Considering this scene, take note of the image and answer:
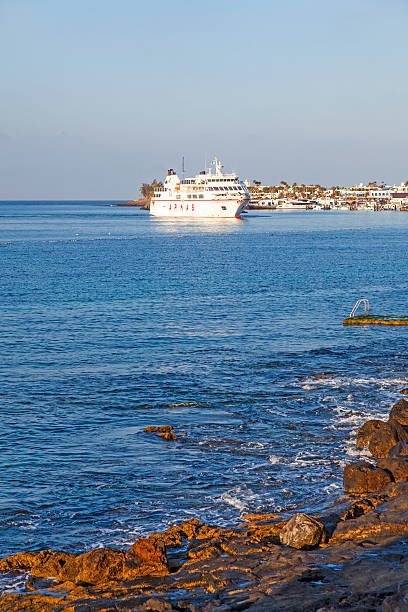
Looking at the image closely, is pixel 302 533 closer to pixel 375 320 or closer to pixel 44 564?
pixel 44 564

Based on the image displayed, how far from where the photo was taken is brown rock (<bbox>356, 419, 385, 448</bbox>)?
20984mm

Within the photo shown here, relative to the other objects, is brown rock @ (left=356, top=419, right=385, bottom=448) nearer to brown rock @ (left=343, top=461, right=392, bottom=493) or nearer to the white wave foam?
brown rock @ (left=343, top=461, right=392, bottom=493)

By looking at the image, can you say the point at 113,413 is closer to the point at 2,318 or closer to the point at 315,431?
the point at 315,431

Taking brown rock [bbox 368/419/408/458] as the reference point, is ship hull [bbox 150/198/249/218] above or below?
above

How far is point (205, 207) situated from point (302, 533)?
175 metres

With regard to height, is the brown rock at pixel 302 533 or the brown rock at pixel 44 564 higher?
the brown rock at pixel 302 533

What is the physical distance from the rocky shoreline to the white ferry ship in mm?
166238

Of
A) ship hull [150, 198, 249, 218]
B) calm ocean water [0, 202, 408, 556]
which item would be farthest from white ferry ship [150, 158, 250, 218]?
calm ocean water [0, 202, 408, 556]

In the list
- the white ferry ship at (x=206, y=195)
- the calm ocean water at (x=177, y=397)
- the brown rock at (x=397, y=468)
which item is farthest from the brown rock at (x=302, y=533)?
the white ferry ship at (x=206, y=195)

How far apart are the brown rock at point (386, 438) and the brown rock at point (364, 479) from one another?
7.01 ft

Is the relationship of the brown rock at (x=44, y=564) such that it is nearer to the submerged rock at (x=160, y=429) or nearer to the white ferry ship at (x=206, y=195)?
the submerged rock at (x=160, y=429)

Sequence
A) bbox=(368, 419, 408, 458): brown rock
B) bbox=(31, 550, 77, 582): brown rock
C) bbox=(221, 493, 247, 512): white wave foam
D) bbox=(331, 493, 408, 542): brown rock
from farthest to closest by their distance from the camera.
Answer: bbox=(368, 419, 408, 458): brown rock → bbox=(221, 493, 247, 512): white wave foam → bbox=(331, 493, 408, 542): brown rock → bbox=(31, 550, 77, 582): brown rock

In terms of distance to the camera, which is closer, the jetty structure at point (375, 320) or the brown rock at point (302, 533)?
the brown rock at point (302, 533)

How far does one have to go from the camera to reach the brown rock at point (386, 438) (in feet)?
64.5
